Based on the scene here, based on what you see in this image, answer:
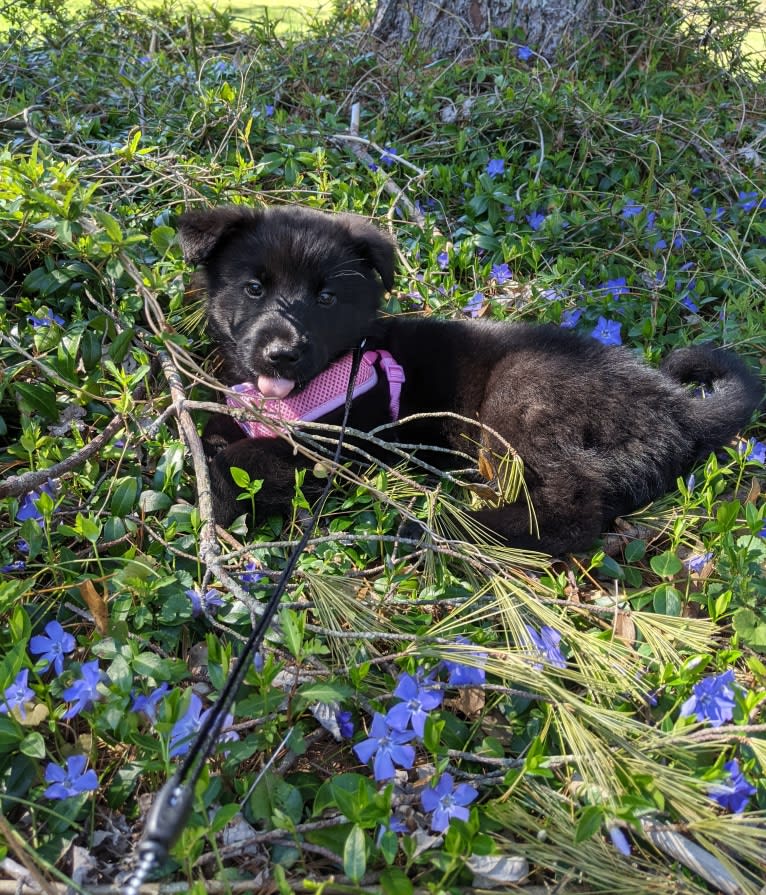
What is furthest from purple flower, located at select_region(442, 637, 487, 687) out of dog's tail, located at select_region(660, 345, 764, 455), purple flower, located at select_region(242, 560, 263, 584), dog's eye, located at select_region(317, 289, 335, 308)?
dog's eye, located at select_region(317, 289, 335, 308)

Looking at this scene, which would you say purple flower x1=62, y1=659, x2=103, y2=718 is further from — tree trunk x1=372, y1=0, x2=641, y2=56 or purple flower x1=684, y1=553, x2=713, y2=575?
tree trunk x1=372, y1=0, x2=641, y2=56

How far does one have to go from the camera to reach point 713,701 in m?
1.47

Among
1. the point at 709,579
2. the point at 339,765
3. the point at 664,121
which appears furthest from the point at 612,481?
the point at 664,121

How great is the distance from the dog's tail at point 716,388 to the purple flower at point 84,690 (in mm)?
1838

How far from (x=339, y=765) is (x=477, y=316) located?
1.96 meters

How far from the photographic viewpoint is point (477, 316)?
2986 millimetres

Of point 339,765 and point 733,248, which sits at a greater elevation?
point 733,248

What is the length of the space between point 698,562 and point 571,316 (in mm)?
1300

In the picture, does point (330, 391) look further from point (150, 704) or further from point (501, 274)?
point (150, 704)

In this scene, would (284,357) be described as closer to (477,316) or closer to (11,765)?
(477,316)

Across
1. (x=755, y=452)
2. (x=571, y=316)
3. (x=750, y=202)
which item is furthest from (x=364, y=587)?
(x=750, y=202)

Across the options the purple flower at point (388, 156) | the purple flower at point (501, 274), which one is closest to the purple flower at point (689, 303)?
the purple flower at point (501, 274)

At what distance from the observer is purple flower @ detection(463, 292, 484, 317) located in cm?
298

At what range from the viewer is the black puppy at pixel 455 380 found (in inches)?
88.3
